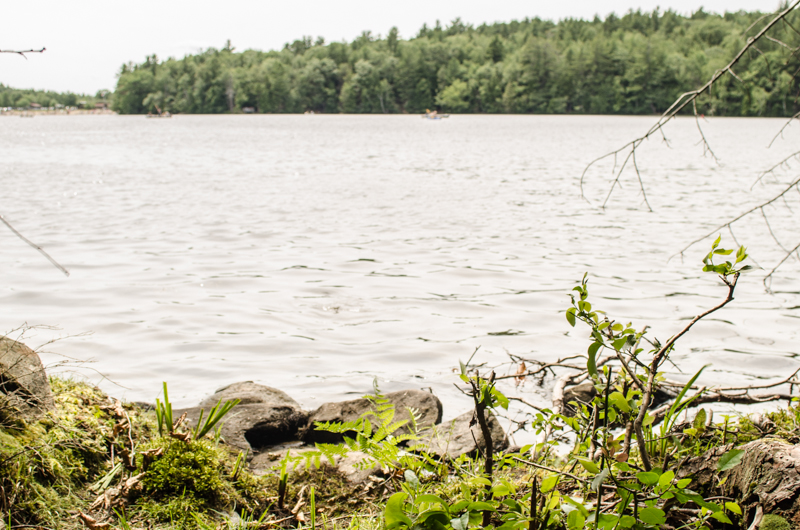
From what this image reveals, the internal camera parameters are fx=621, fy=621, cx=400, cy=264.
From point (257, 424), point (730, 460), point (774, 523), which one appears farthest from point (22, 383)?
point (774, 523)

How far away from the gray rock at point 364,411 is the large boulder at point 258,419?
146 mm

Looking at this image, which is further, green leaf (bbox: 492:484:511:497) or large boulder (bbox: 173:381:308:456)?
large boulder (bbox: 173:381:308:456)

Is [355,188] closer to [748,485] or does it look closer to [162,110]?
[748,485]

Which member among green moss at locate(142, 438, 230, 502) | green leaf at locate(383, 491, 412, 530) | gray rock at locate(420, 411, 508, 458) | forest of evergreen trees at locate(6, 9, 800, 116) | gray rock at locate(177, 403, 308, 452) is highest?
forest of evergreen trees at locate(6, 9, 800, 116)

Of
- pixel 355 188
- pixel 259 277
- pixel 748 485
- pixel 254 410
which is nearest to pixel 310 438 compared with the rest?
pixel 254 410

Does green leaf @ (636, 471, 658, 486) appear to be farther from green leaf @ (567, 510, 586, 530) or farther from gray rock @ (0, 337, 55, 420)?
gray rock @ (0, 337, 55, 420)

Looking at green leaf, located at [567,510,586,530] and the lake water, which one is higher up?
green leaf, located at [567,510,586,530]

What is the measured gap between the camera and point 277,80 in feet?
509

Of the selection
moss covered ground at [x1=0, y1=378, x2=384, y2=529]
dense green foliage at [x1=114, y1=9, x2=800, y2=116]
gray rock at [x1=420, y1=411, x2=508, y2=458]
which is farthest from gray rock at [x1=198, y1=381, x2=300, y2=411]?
dense green foliage at [x1=114, y1=9, x2=800, y2=116]

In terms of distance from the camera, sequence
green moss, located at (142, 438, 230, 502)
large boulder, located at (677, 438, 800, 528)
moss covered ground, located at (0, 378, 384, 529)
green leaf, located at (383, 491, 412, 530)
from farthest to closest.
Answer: green moss, located at (142, 438, 230, 502) → moss covered ground, located at (0, 378, 384, 529) → large boulder, located at (677, 438, 800, 528) → green leaf, located at (383, 491, 412, 530)

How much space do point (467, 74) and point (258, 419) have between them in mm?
151299

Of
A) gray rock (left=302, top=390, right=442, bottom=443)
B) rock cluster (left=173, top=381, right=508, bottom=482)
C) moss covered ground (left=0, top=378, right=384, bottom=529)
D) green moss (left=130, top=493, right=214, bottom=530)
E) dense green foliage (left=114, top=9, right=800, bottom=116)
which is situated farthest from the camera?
dense green foliage (left=114, top=9, right=800, bottom=116)

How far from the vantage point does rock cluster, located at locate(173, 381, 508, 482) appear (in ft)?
14.6

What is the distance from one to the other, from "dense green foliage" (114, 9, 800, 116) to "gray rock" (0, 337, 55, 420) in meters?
112
